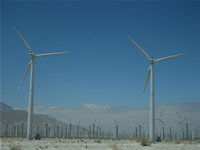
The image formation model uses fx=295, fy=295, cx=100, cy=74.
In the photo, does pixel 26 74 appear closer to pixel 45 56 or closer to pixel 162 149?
pixel 45 56

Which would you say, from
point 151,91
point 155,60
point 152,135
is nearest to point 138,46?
point 155,60

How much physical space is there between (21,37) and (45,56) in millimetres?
8267

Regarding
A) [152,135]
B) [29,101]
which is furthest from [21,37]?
[152,135]

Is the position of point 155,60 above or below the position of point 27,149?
above

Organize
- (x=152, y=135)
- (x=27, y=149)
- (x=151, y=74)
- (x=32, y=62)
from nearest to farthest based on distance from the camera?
1. (x=27, y=149)
2. (x=152, y=135)
3. (x=151, y=74)
4. (x=32, y=62)

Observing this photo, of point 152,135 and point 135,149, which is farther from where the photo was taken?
point 152,135

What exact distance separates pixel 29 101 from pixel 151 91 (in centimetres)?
3078

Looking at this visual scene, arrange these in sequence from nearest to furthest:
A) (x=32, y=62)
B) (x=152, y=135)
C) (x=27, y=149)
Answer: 1. (x=27, y=149)
2. (x=152, y=135)
3. (x=32, y=62)

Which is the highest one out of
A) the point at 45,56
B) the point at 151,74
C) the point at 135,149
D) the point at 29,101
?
the point at 45,56

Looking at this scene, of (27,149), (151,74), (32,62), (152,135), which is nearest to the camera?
(27,149)

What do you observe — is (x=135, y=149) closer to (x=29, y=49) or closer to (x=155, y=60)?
(x=155, y=60)

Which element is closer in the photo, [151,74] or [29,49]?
A: [151,74]

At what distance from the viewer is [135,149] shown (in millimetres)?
43438

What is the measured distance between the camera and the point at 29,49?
270 feet
